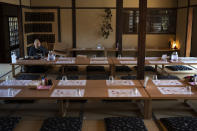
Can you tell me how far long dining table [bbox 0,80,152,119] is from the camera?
13.6ft

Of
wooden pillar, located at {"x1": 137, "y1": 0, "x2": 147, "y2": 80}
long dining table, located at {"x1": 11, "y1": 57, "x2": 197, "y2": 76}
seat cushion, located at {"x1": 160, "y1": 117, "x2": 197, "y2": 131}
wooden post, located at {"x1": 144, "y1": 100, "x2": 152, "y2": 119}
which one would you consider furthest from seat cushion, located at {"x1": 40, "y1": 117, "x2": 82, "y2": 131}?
long dining table, located at {"x1": 11, "y1": 57, "x2": 197, "y2": 76}

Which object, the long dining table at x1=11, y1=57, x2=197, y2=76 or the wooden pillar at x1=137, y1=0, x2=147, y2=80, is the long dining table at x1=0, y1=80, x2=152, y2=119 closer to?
the wooden pillar at x1=137, y1=0, x2=147, y2=80

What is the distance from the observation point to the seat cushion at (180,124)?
3.59 meters

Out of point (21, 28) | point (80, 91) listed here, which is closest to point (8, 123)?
point (80, 91)

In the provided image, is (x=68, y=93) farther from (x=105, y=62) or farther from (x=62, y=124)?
(x=105, y=62)

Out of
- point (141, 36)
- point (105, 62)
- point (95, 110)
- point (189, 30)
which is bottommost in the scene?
point (95, 110)

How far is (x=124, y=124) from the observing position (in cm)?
374

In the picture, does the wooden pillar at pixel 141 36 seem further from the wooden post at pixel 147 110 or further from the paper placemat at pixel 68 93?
the paper placemat at pixel 68 93

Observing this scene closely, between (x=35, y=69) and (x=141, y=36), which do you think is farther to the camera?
(x=35, y=69)

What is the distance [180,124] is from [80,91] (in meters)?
1.72

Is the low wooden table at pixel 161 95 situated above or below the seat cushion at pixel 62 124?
above

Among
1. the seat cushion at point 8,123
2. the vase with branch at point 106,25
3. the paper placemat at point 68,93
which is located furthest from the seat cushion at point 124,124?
the vase with branch at point 106,25

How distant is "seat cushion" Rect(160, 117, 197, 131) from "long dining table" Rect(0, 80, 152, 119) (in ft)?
1.70

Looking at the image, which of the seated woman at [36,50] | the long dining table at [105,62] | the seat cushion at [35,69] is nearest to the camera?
the long dining table at [105,62]
